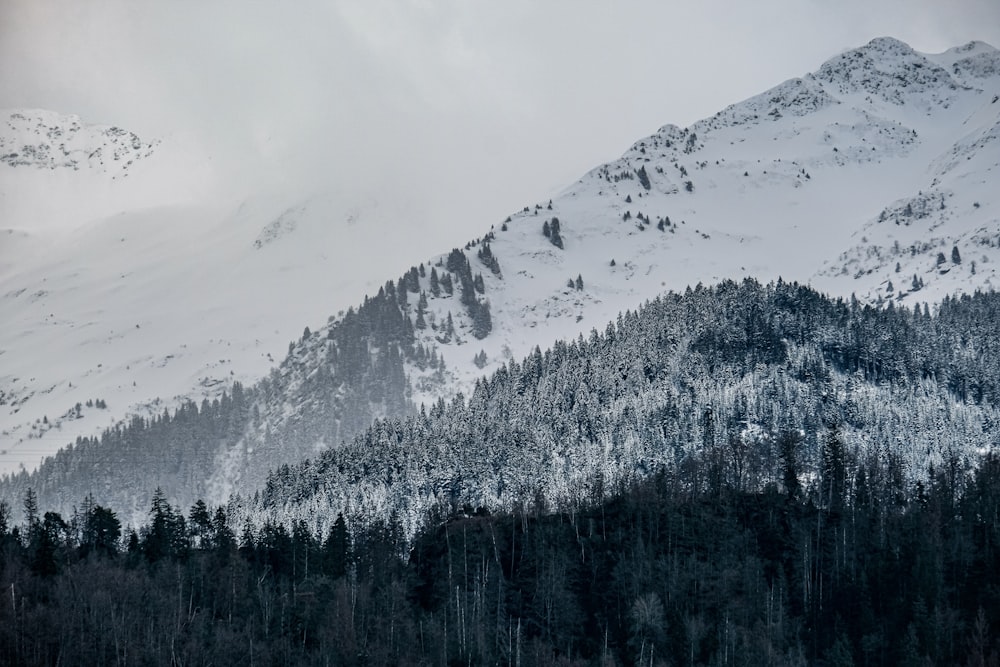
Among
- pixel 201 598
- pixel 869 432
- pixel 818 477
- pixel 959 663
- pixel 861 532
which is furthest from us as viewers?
pixel 869 432

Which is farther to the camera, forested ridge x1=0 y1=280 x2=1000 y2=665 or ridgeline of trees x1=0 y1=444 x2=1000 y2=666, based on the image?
forested ridge x1=0 y1=280 x2=1000 y2=665

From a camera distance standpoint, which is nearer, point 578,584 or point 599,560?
point 578,584

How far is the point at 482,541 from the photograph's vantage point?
155500 millimetres

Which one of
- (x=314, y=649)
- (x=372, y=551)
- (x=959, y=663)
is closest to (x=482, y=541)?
(x=372, y=551)

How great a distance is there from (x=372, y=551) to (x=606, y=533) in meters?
32.1

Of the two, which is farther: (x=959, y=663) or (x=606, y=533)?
(x=606, y=533)

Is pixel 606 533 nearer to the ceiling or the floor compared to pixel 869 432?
nearer to the floor

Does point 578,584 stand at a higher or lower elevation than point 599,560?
lower

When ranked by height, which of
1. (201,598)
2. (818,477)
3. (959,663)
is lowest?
(959,663)

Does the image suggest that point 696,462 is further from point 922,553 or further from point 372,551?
point 372,551

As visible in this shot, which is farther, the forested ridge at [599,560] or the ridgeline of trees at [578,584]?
the forested ridge at [599,560]

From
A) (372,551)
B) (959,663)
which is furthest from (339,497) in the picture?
(959,663)

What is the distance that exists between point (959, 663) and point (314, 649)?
70.8m

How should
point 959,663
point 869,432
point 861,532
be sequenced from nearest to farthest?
1. point 959,663
2. point 861,532
3. point 869,432
